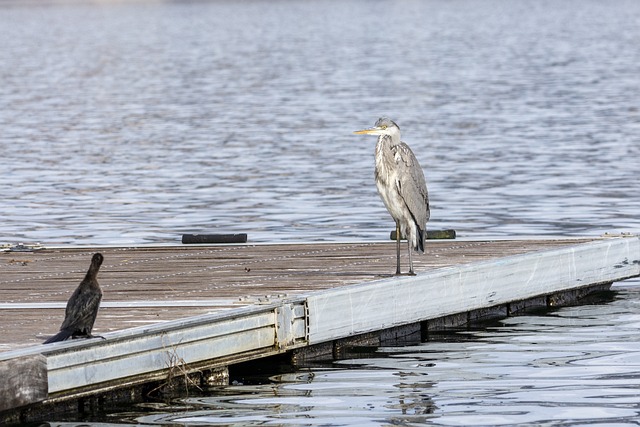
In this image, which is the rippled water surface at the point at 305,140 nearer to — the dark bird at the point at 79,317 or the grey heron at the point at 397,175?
the grey heron at the point at 397,175

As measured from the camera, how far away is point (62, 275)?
17297mm

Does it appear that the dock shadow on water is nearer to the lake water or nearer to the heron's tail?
the lake water

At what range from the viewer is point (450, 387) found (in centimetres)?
1425

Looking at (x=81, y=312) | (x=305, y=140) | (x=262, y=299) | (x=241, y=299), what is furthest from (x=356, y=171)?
(x=81, y=312)

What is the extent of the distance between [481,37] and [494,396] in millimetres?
111920

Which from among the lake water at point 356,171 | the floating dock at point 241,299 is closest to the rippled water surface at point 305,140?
the lake water at point 356,171

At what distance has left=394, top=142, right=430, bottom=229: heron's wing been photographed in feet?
51.5

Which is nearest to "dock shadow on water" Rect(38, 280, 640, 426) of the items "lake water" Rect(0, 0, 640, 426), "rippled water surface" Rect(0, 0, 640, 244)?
"lake water" Rect(0, 0, 640, 426)

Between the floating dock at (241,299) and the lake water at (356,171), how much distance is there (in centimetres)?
36

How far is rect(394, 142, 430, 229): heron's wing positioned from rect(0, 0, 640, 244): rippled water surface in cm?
911

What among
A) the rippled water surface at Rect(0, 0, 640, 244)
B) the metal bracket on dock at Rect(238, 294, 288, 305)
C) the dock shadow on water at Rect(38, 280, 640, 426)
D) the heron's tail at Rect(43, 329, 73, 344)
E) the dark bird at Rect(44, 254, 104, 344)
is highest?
the rippled water surface at Rect(0, 0, 640, 244)

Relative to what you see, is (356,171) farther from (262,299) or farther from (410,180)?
(262,299)

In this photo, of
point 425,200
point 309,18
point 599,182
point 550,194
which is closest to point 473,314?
point 425,200

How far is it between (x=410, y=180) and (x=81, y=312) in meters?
4.03
